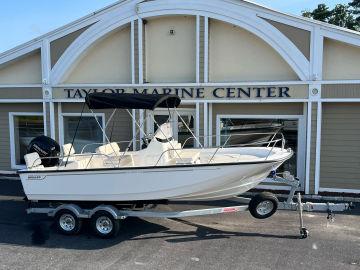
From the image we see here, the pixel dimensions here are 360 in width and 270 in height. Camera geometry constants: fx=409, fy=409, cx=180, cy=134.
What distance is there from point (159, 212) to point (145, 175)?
72 centimetres

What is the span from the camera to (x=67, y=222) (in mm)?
7695

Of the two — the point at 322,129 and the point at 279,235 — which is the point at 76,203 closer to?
the point at 279,235

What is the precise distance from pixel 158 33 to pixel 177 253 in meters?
6.49

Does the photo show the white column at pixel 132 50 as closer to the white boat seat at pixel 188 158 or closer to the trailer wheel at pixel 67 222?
the white boat seat at pixel 188 158

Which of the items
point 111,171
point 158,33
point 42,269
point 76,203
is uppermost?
point 158,33

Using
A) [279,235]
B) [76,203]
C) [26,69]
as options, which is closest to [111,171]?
[76,203]

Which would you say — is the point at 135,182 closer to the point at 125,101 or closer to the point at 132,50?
the point at 125,101

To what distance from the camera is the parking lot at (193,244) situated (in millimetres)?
6328

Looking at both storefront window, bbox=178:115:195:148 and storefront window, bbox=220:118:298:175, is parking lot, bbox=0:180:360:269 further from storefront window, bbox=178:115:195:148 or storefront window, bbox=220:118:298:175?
storefront window, bbox=178:115:195:148

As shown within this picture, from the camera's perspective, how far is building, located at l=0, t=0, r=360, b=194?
→ 9.81m

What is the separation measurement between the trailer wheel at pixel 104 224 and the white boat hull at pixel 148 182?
0.96ft

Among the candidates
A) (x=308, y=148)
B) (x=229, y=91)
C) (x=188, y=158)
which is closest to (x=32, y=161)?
(x=188, y=158)

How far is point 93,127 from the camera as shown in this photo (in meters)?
12.3

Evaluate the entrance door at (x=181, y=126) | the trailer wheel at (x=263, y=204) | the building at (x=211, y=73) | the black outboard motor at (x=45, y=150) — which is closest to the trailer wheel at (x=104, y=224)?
the black outboard motor at (x=45, y=150)
